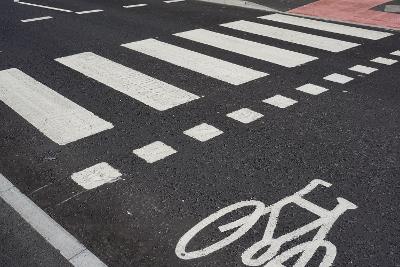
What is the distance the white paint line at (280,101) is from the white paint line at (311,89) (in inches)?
16.6

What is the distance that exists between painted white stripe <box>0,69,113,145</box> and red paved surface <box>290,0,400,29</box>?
749 cm

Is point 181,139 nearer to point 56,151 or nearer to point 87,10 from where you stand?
point 56,151

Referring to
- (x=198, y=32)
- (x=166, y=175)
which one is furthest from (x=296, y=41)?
(x=166, y=175)

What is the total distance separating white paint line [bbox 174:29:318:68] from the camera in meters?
8.20

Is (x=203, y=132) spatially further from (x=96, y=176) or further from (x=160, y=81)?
(x=160, y=81)

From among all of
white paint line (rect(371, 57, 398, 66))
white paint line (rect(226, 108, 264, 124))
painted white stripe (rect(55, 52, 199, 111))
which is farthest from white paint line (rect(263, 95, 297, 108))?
white paint line (rect(371, 57, 398, 66))

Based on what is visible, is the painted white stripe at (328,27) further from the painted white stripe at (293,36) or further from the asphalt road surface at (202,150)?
the painted white stripe at (293,36)

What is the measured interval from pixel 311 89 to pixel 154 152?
2.94m

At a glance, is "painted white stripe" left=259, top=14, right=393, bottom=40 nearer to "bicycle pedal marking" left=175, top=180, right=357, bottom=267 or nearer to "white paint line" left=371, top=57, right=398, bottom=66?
"white paint line" left=371, top=57, right=398, bottom=66

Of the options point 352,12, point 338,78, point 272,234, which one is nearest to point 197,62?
point 338,78

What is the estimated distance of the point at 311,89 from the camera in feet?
22.8

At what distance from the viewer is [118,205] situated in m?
4.43

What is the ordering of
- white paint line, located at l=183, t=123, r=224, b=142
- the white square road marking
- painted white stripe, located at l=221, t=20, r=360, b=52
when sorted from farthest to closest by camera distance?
painted white stripe, located at l=221, t=20, r=360, b=52 → the white square road marking → white paint line, located at l=183, t=123, r=224, b=142

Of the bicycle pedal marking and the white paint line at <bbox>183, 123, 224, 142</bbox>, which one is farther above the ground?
the white paint line at <bbox>183, 123, 224, 142</bbox>
